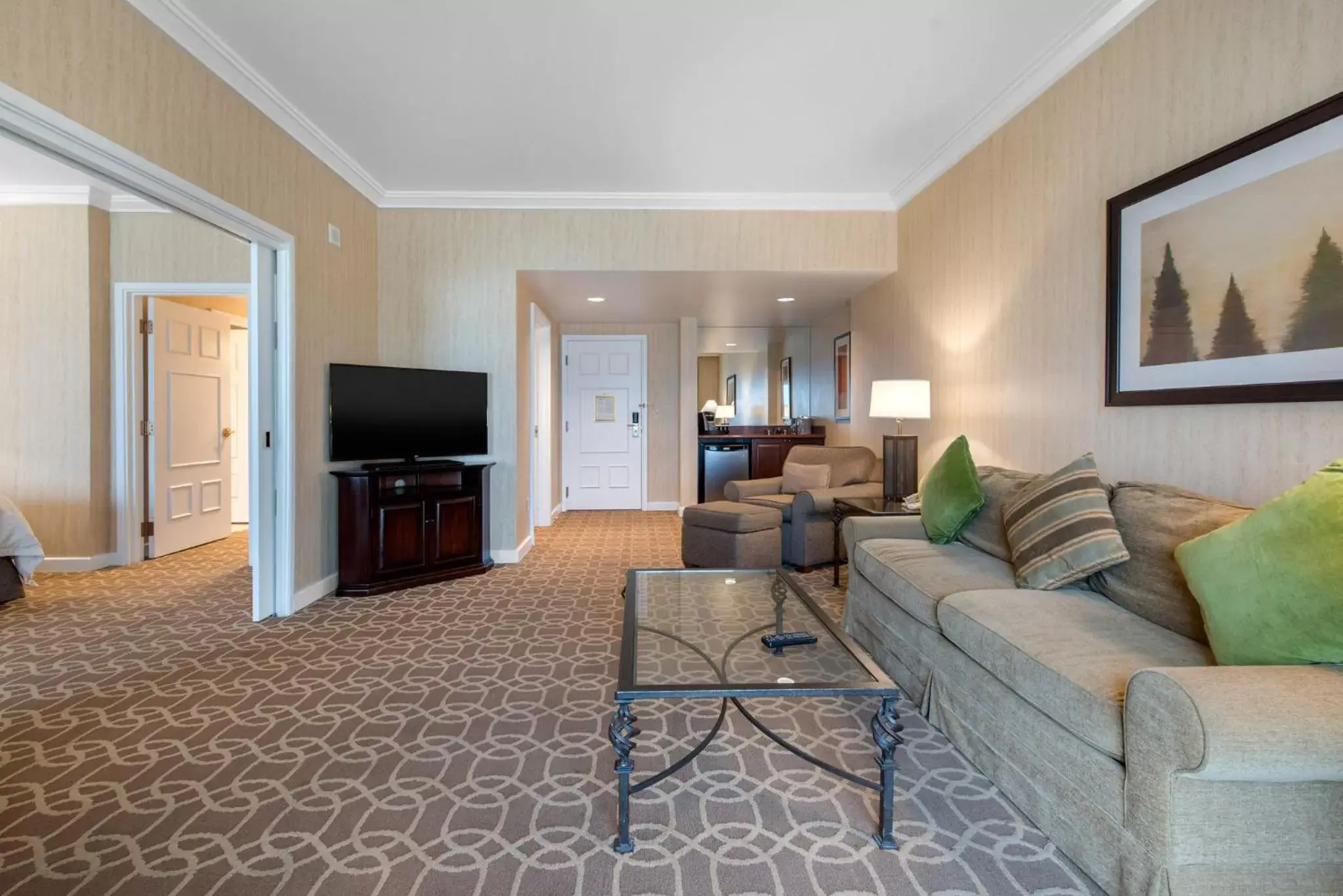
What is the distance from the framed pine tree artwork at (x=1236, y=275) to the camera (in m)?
1.74

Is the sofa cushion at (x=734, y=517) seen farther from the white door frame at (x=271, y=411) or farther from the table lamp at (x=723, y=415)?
the table lamp at (x=723, y=415)

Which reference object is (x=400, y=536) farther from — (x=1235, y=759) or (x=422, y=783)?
(x=1235, y=759)

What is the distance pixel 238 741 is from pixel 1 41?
7.66 ft

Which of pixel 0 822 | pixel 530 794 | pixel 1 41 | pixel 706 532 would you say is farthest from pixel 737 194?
pixel 0 822

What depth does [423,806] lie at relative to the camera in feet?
5.64

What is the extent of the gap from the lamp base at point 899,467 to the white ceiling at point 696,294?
1.50 metres

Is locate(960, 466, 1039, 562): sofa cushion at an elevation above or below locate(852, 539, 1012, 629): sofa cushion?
above

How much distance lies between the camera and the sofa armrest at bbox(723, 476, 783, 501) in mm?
4992

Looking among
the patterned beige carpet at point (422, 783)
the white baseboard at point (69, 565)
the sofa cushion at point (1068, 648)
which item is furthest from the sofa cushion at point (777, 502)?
the white baseboard at point (69, 565)

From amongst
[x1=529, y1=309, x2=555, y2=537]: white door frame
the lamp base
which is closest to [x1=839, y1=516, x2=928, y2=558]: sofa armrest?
the lamp base

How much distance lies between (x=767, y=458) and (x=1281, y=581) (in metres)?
5.74

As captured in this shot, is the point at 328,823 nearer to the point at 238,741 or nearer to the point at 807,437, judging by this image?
the point at 238,741

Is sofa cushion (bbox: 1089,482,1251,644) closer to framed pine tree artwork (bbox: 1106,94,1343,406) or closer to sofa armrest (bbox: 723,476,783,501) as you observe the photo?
framed pine tree artwork (bbox: 1106,94,1343,406)

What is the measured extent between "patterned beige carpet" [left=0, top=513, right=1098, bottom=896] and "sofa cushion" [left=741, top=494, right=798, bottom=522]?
1.89 m
